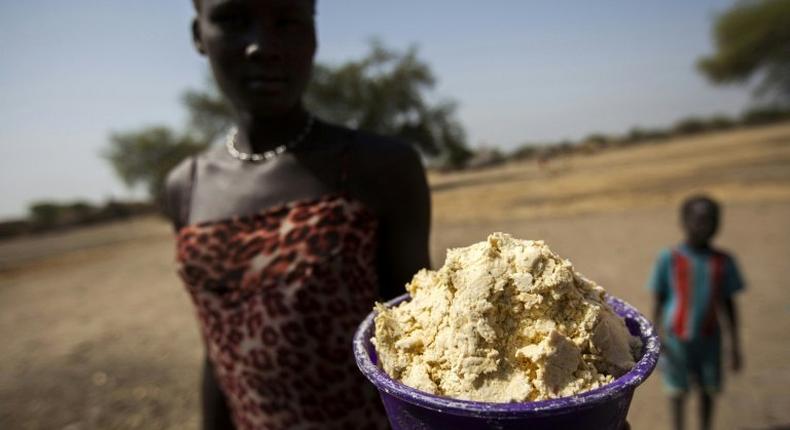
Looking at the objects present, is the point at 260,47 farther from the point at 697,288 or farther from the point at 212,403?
the point at 697,288

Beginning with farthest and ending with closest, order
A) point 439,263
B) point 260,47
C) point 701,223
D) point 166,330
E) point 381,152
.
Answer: point 166,330 → point 701,223 → point 381,152 → point 260,47 → point 439,263

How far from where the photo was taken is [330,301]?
1.57 m

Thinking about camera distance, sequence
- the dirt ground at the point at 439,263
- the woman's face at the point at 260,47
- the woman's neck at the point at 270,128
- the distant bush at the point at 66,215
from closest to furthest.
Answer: the woman's face at the point at 260,47, the woman's neck at the point at 270,128, the dirt ground at the point at 439,263, the distant bush at the point at 66,215

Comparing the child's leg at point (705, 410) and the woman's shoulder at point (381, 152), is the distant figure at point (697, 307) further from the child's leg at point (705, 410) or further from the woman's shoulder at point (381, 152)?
the woman's shoulder at point (381, 152)

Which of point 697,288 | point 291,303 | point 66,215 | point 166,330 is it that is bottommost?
point 66,215

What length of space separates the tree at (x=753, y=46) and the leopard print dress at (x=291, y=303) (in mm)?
35828

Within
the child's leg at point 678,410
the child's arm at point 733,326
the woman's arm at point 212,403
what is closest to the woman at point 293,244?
the woman's arm at point 212,403

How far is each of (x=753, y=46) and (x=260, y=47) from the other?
36357mm

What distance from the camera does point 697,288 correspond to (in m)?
3.52

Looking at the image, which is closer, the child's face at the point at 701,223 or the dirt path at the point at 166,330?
the child's face at the point at 701,223

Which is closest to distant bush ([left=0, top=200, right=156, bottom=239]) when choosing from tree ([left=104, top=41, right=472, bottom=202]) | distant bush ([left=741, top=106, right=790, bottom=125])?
tree ([left=104, top=41, right=472, bottom=202])

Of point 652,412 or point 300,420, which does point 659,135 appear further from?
point 300,420

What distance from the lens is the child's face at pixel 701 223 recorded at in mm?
3463

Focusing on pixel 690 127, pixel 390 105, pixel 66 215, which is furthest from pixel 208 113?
pixel 690 127
